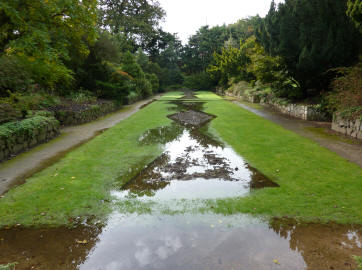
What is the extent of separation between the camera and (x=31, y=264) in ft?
9.21

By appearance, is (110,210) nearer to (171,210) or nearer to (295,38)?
(171,210)

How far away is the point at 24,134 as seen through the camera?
7.14 m

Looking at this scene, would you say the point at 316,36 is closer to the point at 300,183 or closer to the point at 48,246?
the point at 300,183

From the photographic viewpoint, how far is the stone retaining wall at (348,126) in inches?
317

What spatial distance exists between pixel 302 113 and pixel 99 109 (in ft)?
34.4

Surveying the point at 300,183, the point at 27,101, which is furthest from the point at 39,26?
the point at 300,183

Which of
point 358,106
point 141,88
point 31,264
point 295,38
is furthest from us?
point 141,88

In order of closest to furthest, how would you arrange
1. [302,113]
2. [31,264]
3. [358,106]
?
[31,264] → [358,106] → [302,113]

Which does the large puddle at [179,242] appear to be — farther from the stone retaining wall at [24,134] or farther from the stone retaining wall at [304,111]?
the stone retaining wall at [304,111]

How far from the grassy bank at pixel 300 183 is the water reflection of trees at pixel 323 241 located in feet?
0.67

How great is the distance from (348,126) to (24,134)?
1009 cm

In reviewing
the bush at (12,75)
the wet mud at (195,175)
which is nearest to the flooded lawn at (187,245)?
the wet mud at (195,175)

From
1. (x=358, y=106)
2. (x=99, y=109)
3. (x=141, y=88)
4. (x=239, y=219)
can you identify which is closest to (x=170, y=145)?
(x=239, y=219)

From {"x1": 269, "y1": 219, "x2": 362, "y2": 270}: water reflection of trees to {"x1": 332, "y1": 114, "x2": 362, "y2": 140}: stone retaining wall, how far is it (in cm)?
582
